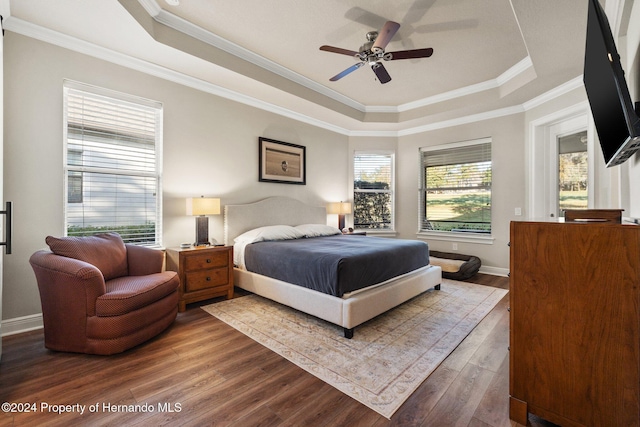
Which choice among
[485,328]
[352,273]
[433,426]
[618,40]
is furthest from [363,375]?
[618,40]

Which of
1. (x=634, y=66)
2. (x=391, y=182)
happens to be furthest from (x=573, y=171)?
(x=391, y=182)

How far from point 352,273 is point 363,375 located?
838 mm

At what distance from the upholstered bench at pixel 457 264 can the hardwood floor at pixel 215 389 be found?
7.12ft

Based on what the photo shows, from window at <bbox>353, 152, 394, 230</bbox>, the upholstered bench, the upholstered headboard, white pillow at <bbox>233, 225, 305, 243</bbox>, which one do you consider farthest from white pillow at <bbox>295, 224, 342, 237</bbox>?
the upholstered bench

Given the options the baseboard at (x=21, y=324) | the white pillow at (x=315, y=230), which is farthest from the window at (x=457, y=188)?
the baseboard at (x=21, y=324)

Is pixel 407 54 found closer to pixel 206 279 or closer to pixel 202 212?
pixel 202 212

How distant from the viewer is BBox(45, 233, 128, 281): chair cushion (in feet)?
7.51

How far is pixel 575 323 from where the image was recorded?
52.6 inches

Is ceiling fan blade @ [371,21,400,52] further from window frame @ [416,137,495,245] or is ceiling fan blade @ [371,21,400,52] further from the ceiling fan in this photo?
window frame @ [416,137,495,245]

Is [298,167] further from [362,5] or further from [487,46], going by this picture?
[487,46]

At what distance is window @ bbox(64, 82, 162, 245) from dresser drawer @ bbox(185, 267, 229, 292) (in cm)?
72

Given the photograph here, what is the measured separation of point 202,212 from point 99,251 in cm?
108

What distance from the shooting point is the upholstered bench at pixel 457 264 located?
443 cm

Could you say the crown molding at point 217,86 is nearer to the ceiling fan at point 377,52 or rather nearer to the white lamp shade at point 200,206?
the white lamp shade at point 200,206
